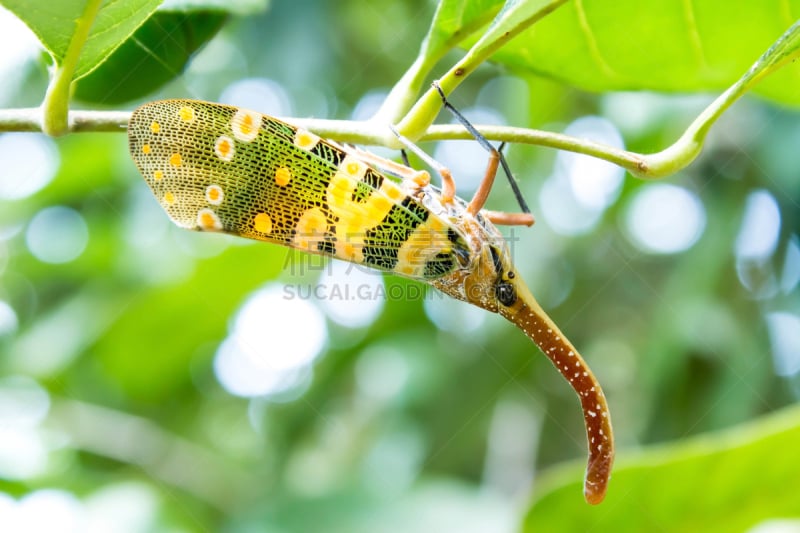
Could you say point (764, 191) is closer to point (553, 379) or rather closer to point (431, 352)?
point (553, 379)

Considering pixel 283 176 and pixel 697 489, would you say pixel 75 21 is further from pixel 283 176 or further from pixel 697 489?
pixel 697 489

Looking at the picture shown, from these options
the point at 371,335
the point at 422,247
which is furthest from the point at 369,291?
the point at 422,247

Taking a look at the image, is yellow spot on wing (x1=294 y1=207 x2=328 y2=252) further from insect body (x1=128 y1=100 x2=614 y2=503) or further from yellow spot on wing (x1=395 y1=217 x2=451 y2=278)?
yellow spot on wing (x1=395 y1=217 x2=451 y2=278)

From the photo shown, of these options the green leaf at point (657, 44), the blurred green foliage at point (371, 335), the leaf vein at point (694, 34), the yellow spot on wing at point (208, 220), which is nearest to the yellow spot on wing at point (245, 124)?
the yellow spot on wing at point (208, 220)

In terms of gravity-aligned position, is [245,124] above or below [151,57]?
below

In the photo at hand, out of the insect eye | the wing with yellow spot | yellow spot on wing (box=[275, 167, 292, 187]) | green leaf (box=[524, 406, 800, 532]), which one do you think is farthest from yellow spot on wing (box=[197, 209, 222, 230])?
green leaf (box=[524, 406, 800, 532])

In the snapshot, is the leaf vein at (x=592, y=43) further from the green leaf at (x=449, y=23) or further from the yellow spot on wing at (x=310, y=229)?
the yellow spot on wing at (x=310, y=229)
